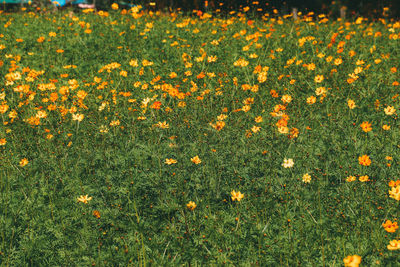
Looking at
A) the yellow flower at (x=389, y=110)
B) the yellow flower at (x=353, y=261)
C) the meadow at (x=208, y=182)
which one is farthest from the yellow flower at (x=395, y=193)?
the yellow flower at (x=389, y=110)

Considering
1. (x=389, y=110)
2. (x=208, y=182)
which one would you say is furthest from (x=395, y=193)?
(x=389, y=110)

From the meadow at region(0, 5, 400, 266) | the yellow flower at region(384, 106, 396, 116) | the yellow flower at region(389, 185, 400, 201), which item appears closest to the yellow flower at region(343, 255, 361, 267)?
the meadow at region(0, 5, 400, 266)

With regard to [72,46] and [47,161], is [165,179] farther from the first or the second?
[72,46]

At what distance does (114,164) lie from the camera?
3.00 m

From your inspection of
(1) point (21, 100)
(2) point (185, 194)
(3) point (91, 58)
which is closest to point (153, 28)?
(3) point (91, 58)

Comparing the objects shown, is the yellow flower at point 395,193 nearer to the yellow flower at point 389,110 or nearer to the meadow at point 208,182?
the meadow at point 208,182

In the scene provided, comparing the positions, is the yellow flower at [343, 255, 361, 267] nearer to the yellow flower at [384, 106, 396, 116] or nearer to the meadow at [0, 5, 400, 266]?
the meadow at [0, 5, 400, 266]

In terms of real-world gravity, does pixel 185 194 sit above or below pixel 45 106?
below

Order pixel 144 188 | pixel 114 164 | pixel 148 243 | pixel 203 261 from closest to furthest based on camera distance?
pixel 203 261
pixel 148 243
pixel 144 188
pixel 114 164

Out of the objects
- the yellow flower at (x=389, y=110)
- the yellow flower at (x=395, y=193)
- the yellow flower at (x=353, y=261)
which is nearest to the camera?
the yellow flower at (x=353, y=261)

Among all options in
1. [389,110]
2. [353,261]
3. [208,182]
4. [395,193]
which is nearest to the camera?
[353,261]

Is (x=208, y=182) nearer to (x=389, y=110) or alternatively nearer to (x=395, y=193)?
(x=395, y=193)

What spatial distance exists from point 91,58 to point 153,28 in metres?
1.35

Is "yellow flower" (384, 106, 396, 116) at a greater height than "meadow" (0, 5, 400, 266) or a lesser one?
greater
